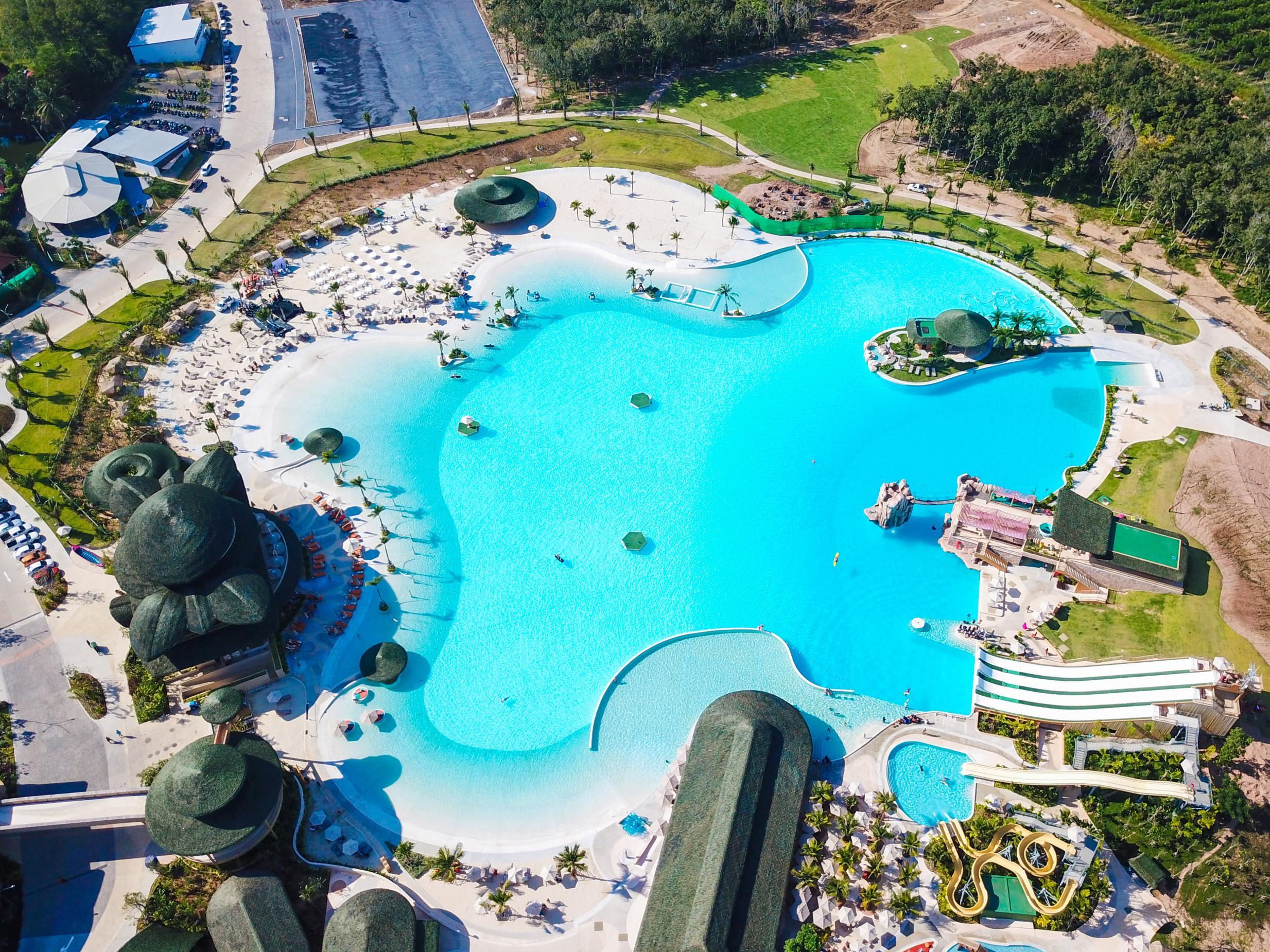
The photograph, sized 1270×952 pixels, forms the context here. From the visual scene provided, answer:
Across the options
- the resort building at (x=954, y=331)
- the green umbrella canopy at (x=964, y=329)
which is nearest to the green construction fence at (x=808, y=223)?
the resort building at (x=954, y=331)

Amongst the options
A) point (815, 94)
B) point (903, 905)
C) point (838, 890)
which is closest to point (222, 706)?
point (838, 890)

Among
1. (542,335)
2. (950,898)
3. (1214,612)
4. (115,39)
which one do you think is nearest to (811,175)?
(542,335)

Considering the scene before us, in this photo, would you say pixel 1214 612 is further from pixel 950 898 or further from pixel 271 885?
pixel 271 885

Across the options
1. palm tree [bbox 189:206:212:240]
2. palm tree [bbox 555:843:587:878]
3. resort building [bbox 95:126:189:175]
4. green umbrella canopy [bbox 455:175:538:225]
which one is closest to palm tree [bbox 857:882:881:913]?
palm tree [bbox 555:843:587:878]

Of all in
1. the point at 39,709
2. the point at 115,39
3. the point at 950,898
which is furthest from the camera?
the point at 115,39

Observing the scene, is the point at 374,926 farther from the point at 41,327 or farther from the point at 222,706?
the point at 41,327

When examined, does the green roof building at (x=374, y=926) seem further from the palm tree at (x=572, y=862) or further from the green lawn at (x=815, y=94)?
the green lawn at (x=815, y=94)

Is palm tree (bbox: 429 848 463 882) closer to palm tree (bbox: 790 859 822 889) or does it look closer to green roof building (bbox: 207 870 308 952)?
green roof building (bbox: 207 870 308 952)
